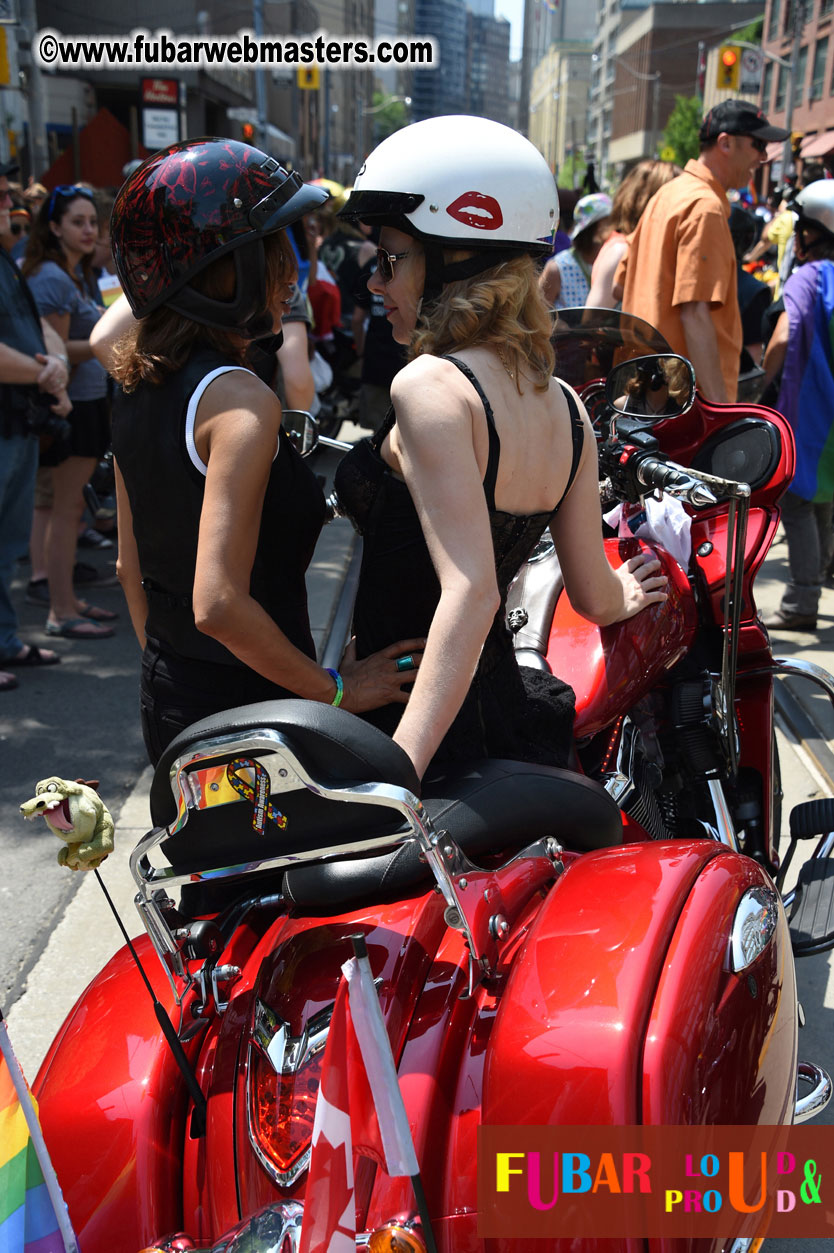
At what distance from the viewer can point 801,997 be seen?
2.83 metres

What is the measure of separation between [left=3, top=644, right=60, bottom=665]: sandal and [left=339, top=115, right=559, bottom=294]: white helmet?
150 inches

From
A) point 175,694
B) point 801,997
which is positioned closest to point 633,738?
point 801,997

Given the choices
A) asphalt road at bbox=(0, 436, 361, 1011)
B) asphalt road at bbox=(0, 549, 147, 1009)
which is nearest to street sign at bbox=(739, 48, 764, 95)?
asphalt road at bbox=(0, 436, 361, 1011)

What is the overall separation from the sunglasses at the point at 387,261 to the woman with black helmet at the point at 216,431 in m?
0.19

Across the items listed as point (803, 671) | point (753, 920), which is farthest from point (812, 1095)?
point (803, 671)

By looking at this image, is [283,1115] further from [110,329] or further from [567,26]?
[567,26]

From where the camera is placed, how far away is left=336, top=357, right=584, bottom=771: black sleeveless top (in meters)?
1.81

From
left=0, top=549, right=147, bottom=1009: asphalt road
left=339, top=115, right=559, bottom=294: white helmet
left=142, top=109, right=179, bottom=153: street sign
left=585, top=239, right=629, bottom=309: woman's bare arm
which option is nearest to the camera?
left=339, top=115, right=559, bottom=294: white helmet

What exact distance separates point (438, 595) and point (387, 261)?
58cm

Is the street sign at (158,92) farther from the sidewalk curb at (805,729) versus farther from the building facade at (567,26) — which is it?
the building facade at (567,26)

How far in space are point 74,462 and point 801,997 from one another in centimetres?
428

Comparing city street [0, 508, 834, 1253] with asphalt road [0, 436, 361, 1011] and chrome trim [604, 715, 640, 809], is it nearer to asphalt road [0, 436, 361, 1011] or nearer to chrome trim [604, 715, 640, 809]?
asphalt road [0, 436, 361, 1011]

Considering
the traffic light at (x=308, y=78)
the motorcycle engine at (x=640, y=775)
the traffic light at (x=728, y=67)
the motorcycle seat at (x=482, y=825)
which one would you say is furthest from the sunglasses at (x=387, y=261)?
the traffic light at (x=308, y=78)

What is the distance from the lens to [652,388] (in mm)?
2711
